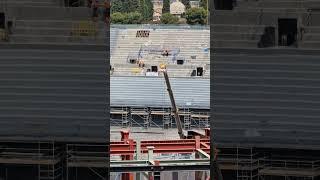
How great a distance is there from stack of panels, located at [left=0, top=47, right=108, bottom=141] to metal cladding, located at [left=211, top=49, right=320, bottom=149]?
0.30 metres

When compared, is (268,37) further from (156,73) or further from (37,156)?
(156,73)

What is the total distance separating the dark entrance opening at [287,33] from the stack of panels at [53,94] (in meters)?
0.45

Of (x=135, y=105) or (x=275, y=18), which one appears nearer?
(x=275, y=18)

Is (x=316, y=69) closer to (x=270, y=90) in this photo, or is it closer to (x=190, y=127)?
(x=270, y=90)

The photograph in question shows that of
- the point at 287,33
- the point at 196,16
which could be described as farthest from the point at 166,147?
the point at 196,16

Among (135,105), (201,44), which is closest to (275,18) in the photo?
(135,105)

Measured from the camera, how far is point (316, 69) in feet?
5.17

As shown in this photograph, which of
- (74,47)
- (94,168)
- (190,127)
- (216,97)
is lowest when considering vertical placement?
(190,127)

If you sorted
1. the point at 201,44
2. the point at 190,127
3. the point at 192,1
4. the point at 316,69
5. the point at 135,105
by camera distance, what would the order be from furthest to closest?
1. the point at 192,1
2. the point at 201,44
3. the point at 135,105
4. the point at 190,127
5. the point at 316,69

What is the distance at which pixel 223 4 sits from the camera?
162 centimetres

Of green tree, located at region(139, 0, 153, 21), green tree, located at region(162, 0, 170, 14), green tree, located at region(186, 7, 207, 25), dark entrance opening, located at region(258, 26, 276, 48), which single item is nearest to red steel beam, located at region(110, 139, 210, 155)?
dark entrance opening, located at region(258, 26, 276, 48)

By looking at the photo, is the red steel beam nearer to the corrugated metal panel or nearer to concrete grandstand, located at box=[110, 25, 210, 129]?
concrete grandstand, located at box=[110, 25, 210, 129]

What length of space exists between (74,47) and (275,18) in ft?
1.68

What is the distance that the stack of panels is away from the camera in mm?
1649
